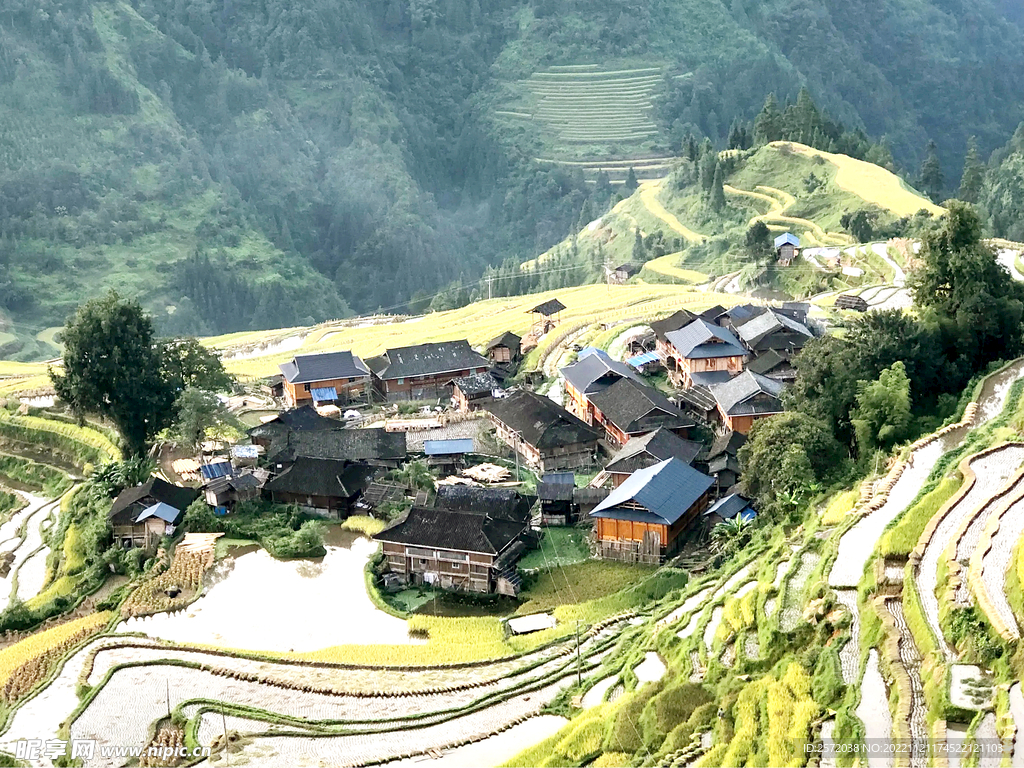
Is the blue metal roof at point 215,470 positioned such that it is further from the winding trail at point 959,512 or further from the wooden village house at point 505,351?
the winding trail at point 959,512

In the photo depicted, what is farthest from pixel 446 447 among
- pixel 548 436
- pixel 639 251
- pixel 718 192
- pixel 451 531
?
pixel 718 192

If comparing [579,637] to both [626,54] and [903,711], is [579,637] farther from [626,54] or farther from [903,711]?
[626,54]

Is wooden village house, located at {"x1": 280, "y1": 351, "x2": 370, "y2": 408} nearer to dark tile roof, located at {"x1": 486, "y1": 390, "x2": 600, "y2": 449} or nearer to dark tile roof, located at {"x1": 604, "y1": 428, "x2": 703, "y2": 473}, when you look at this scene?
dark tile roof, located at {"x1": 486, "y1": 390, "x2": 600, "y2": 449}

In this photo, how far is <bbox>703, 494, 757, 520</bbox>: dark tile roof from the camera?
2412cm

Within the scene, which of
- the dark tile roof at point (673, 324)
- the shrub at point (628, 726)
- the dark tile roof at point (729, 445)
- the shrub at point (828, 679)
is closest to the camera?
the shrub at point (828, 679)

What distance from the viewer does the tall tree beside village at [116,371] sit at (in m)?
31.4

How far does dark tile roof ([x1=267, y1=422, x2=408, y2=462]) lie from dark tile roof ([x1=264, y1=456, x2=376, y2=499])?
878mm

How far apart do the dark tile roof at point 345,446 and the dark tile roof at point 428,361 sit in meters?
6.33

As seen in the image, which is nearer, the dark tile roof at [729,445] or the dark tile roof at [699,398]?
the dark tile roof at [729,445]

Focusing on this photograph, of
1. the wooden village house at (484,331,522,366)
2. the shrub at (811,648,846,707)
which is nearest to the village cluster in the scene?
the wooden village house at (484,331,522,366)

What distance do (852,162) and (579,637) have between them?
161ft

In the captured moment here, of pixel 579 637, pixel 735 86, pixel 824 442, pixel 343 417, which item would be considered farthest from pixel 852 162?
pixel 735 86

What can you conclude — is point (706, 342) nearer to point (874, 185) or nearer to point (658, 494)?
point (658, 494)

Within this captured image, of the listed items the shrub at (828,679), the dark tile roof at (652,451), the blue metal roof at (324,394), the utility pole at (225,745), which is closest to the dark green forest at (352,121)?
the blue metal roof at (324,394)
